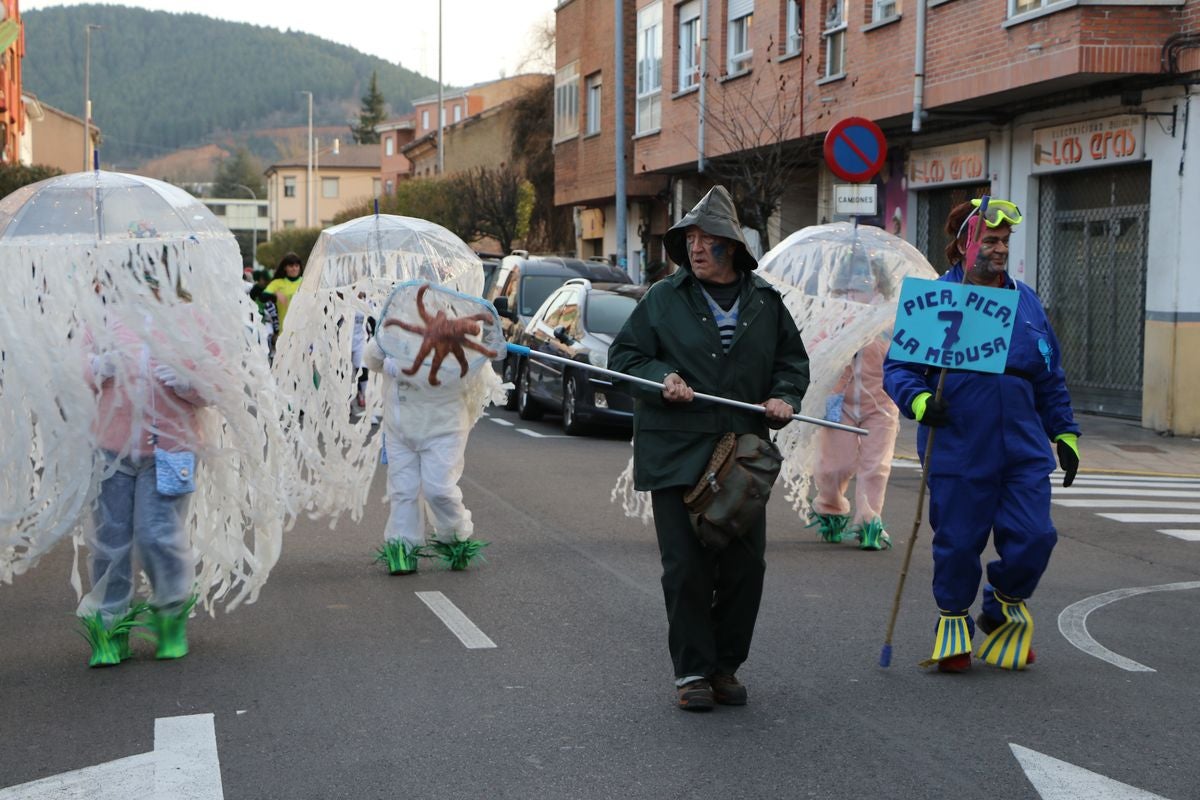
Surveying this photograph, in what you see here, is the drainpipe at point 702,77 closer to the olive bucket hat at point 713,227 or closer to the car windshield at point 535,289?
the car windshield at point 535,289

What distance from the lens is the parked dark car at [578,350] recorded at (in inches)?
680

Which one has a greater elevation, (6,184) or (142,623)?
(6,184)

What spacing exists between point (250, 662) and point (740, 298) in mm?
2610

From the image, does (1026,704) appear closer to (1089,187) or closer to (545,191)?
(1089,187)

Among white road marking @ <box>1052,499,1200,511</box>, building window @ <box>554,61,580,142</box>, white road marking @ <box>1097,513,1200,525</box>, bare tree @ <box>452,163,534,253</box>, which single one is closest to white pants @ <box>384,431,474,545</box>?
white road marking @ <box>1097,513,1200,525</box>

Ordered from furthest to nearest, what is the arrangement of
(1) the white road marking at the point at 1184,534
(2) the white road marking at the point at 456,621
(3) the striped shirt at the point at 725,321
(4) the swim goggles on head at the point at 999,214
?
(1) the white road marking at the point at 1184,534
(2) the white road marking at the point at 456,621
(4) the swim goggles on head at the point at 999,214
(3) the striped shirt at the point at 725,321

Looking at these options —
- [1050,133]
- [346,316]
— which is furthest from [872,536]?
[1050,133]

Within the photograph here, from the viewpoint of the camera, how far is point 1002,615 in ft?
21.5

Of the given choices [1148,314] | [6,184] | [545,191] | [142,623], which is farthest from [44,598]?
[545,191]

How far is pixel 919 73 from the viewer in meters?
20.9

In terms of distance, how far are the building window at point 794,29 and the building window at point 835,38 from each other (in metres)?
1.06

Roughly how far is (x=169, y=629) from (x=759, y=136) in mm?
20062

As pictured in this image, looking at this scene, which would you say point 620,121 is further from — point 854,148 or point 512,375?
point 854,148

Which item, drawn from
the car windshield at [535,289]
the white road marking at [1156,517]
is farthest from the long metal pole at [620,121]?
the white road marking at [1156,517]
